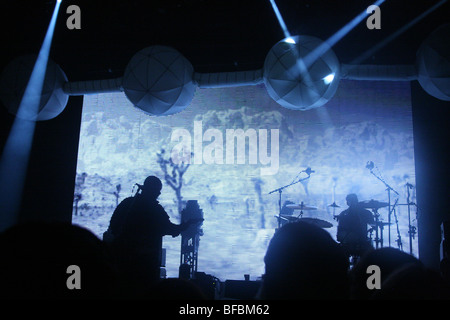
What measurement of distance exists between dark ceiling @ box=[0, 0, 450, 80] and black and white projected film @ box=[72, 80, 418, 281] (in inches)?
41.1

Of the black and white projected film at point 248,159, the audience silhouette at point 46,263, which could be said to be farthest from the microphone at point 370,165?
the audience silhouette at point 46,263

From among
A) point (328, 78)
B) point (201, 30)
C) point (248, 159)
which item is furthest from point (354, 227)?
point (201, 30)

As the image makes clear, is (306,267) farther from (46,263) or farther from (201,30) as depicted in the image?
(201,30)

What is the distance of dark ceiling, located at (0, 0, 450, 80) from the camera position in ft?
13.5

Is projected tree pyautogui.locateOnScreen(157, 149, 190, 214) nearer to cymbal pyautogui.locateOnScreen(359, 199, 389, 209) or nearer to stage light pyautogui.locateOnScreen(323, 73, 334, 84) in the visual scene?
cymbal pyautogui.locateOnScreen(359, 199, 389, 209)

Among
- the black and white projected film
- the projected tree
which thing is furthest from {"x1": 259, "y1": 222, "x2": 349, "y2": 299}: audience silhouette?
the projected tree

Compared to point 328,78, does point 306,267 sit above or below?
below

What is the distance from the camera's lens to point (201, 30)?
4484 millimetres

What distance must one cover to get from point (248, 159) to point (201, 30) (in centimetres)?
204

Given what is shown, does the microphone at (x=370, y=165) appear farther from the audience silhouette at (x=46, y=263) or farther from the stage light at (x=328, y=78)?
the audience silhouette at (x=46, y=263)

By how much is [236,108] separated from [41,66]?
2.81m

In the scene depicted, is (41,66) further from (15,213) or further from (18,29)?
(15,213)
